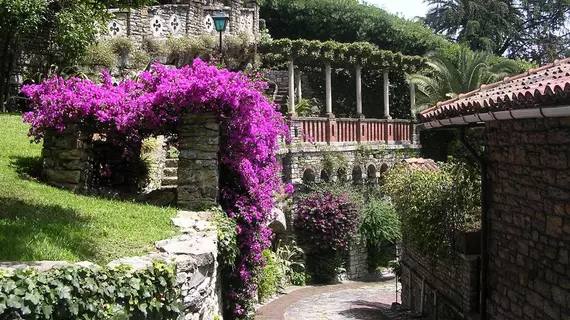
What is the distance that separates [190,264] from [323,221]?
1368cm

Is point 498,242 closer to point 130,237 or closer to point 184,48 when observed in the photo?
point 130,237

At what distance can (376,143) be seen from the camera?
23969mm

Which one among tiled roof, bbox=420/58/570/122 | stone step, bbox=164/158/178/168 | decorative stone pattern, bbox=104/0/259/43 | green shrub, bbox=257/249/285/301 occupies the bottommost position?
green shrub, bbox=257/249/285/301

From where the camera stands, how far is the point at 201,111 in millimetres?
10461

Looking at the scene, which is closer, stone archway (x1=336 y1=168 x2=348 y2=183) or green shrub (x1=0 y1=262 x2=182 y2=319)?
green shrub (x1=0 y1=262 x2=182 y2=319)

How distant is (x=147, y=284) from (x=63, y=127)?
16.4 feet

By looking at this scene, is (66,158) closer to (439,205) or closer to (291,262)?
(439,205)

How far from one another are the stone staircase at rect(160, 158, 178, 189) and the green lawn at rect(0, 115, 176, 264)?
7.00ft

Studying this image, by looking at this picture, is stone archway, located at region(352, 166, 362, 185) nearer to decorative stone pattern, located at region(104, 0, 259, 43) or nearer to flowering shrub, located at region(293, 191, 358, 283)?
flowering shrub, located at region(293, 191, 358, 283)

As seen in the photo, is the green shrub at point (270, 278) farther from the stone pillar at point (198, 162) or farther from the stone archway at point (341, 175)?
the stone pillar at point (198, 162)

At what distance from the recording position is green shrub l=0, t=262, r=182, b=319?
4.92 meters

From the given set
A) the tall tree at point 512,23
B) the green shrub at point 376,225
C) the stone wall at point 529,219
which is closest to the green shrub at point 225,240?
the stone wall at point 529,219

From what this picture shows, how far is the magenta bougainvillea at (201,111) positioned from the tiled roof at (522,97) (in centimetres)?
316

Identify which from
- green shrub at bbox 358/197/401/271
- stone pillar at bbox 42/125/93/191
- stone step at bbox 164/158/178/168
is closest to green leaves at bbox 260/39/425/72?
green shrub at bbox 358/197/401/271
